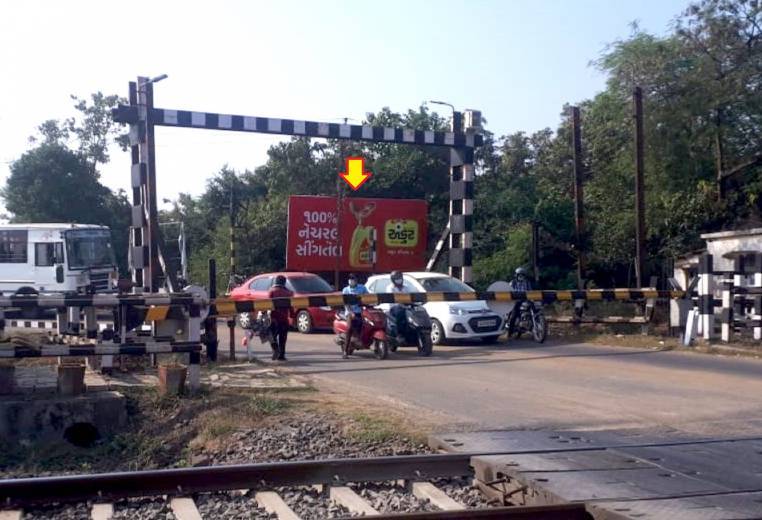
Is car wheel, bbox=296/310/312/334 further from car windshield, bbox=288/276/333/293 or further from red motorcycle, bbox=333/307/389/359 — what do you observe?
red motorcycle, bbox=333/307/389/359

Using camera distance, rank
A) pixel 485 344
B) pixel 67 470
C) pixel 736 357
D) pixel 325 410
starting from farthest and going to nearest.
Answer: pixel 485 344 → pixel 736 357 → pixel 325 410 → pixel 67 470

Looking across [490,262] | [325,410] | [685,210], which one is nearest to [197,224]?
[490,262]

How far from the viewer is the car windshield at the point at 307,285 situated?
77.8 ft

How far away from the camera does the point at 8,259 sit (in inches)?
1265

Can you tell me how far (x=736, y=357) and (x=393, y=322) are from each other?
593cm

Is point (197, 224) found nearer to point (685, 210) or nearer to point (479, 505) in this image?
point (685, 210)

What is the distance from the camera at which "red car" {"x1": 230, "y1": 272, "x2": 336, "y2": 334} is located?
77.9 ft

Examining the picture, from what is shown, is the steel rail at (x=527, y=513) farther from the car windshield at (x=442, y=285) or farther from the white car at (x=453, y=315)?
the car windshield at (x=442, y=285)

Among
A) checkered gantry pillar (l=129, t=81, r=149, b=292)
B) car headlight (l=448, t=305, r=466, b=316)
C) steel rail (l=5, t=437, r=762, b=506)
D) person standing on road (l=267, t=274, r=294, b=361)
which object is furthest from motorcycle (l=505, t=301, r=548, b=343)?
steel rail (l=5, t=437, r=762, b=506)

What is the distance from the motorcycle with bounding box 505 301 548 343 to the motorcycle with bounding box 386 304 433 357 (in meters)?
3.48

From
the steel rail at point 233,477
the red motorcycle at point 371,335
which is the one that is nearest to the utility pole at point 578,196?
the red motorcycle at point 371,335

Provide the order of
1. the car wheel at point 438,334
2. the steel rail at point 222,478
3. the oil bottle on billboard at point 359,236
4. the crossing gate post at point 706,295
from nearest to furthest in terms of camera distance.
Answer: the steel rail at point 222,478 → the crossing gate post at point 706,295 → the car wheel at point 438,334 → the oil bottle on billboard at point 359,236

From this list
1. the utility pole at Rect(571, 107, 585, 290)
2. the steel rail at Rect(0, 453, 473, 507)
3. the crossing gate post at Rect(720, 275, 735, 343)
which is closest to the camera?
the steel rail at Rect(0, 453, 473, 507)

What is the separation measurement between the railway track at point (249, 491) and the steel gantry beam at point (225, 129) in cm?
1213
